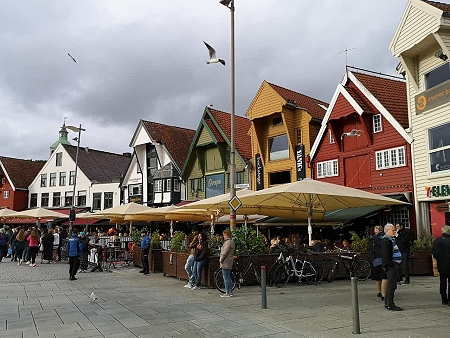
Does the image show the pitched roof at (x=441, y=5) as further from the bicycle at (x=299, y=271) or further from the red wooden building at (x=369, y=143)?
the bicycle at (x=299, y=271)

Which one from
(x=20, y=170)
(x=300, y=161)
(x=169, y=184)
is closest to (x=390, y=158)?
(x=300, y=161)

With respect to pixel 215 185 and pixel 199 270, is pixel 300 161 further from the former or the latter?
pixel 199 270

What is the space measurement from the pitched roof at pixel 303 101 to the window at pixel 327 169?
352 cm

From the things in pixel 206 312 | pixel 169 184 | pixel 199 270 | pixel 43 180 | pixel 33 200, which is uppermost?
pixel 43 180

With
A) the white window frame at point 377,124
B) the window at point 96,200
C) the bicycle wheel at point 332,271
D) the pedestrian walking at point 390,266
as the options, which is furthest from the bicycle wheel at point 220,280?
the window at point 96,200

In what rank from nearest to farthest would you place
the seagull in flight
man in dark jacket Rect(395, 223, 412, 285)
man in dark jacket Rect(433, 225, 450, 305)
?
man in dark jacket Rect(433, 225, 450, 305), man in dark jacket Rect(395, 223, 412, 285), the seagull in flight

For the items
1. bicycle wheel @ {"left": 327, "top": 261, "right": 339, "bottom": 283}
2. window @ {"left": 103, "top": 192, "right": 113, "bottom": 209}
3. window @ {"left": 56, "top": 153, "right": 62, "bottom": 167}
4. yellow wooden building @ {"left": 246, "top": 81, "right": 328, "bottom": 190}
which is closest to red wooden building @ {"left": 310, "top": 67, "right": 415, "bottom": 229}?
yellow wooden building @ {"left": 246, "top": 81, "right": 328, "bottom": 190}

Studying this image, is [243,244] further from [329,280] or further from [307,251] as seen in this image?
[329,280]

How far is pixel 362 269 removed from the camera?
1495cm

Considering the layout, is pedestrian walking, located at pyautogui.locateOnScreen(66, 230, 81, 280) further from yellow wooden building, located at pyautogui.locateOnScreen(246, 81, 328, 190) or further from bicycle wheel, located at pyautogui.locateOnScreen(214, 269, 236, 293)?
yellow wooden building, located at pyautogui.locateOnScreen(246, 81, 328, 190)

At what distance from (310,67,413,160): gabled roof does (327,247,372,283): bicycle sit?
25.2 ft

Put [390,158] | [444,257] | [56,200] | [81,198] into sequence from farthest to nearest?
[56,200] < [81,198] < [390,158] < [444,257]

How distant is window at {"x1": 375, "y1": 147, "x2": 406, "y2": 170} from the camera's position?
2097cm

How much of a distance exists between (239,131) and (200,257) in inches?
880
